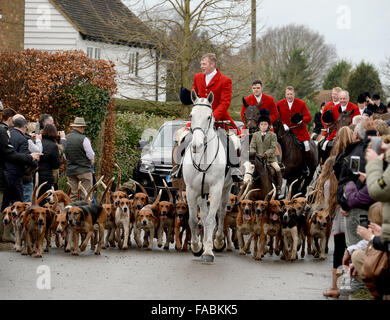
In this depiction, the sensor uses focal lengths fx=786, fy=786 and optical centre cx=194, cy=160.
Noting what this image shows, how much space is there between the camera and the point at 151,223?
13.2 meters

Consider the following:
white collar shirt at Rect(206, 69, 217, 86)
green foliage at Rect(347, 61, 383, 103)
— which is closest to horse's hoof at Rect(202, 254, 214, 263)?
white collar shirt at Rect(206, 69, 217, 86)

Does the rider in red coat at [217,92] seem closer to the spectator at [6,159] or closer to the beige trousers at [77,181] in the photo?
the spectator at [6,159]

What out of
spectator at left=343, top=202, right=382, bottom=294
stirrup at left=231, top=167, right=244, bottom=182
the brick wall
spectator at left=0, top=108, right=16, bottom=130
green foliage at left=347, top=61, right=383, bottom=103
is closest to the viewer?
spectator at left=343, top=202, right=382, bottom=294

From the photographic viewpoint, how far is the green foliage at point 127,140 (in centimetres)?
2348

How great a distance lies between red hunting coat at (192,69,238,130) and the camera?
12758 mm

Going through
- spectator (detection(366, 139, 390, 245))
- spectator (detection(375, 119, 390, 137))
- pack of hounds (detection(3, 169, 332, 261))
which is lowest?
pack of hounds (detection(3, 169, 332, 261))

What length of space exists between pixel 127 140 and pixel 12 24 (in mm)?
10983

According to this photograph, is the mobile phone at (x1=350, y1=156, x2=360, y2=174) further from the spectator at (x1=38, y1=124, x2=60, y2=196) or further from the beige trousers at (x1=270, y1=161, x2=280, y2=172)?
the spectator at (x1=38, y1=124, x2=60, y2=196)

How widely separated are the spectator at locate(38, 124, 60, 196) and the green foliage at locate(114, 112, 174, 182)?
851 centimetres

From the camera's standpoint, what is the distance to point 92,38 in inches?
1385

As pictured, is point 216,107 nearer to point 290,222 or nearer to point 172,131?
point 290,222

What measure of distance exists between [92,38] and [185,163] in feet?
79.5

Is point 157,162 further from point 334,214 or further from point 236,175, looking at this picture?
point 334,214
